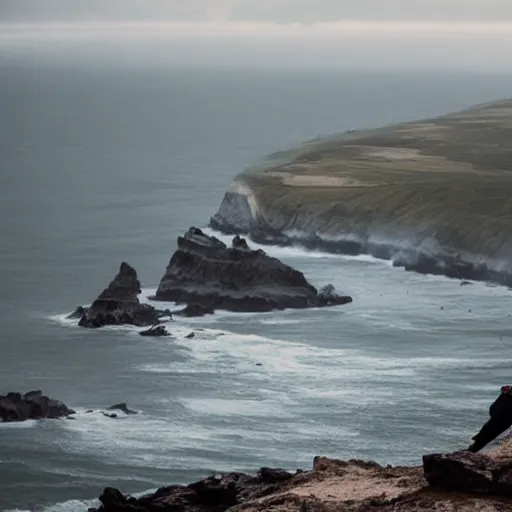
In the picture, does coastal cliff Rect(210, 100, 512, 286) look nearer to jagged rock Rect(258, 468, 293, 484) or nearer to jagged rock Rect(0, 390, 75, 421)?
jagged rock Rect(0, 390, 75, 421)

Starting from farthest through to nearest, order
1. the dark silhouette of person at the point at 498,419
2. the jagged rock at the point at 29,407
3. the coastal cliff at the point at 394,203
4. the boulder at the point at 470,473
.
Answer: the coastal cliff at the point at 394,203 → the jagged rock at the point at 29,407 → the dark silhouette of person at the point at 498,419 → the boulder at the point at 470,473

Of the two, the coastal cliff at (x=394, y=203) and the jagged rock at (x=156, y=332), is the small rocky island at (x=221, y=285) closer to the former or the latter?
the jagged rock at (x=156, y=332)

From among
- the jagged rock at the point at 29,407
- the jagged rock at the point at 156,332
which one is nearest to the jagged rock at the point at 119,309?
the jagged rock at the point at 156,332

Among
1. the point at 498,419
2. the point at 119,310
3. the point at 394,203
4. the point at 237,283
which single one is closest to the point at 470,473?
the point at 498,419

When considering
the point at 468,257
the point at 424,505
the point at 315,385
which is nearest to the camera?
the point at 424,505

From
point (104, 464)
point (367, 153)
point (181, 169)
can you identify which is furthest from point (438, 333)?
point (181, 169)

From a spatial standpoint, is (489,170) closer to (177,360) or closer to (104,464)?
(177,360)
